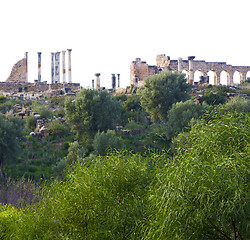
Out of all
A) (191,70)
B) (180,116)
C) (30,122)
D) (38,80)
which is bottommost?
(30,122)

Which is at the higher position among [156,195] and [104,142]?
[156,195]

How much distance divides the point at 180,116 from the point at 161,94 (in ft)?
19.8

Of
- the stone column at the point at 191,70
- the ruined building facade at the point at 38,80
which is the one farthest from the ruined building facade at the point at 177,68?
the ruined building facade at the point at 38,80

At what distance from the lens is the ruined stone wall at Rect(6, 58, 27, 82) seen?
2212 inches

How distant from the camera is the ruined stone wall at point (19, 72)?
184ft

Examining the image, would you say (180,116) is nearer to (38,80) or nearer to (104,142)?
(104,142)

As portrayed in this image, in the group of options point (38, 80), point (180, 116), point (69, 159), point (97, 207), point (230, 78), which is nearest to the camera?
point (97, 207)

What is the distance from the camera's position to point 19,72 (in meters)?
56.7

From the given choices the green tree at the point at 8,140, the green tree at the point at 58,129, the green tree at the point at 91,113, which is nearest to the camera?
the green tree at the point at 8,140

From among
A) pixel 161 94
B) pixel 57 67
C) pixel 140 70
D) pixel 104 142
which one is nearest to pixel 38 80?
pixel 57 67

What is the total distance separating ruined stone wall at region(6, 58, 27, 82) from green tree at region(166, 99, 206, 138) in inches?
1205

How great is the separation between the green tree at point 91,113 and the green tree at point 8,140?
203 inches

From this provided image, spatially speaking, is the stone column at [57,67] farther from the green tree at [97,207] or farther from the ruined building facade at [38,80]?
the green tree at [97,207]

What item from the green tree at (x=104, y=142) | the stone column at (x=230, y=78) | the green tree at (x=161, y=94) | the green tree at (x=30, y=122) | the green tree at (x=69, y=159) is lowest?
the green tree at (x=69, y=159)
